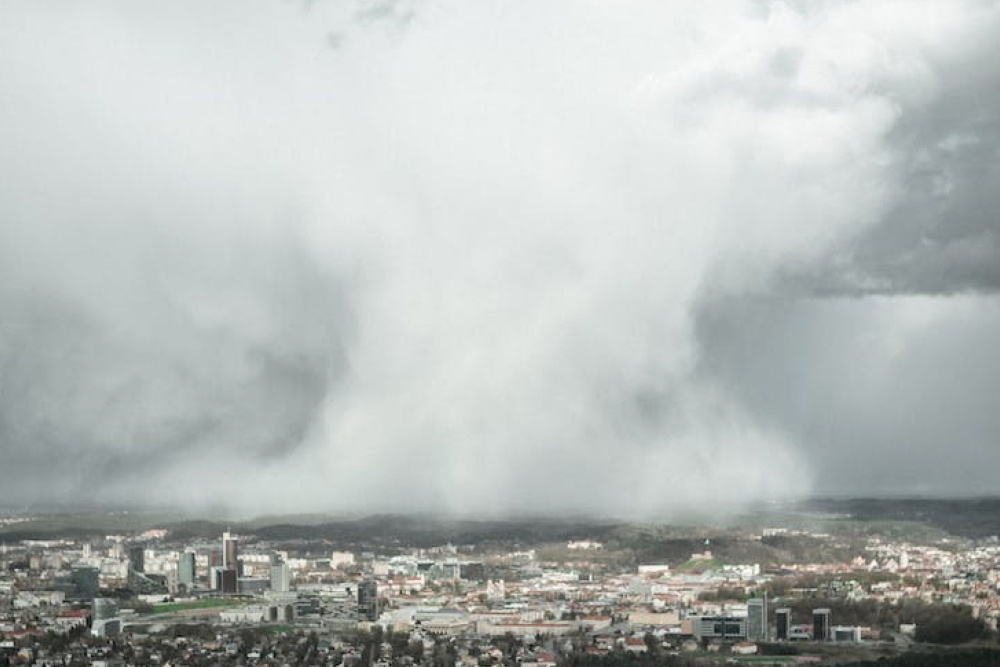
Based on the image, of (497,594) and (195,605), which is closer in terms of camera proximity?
(195,605)

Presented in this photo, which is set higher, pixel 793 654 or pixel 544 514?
pixel 544 514

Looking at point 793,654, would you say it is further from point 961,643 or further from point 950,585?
point 950,585

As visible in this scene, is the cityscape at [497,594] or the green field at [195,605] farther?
the green field at [195,605]

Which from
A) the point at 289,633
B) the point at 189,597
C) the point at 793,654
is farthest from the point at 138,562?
the point at 793,654

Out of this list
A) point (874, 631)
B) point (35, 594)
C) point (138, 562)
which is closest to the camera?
point (874, 631)

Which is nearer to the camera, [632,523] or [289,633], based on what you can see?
[289,633]

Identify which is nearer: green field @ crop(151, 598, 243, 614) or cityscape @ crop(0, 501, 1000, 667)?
cityscape @ crop(0, 501, 1000, 667)

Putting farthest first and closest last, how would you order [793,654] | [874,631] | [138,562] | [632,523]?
[632,523]
[138,562]
[874,631]
[793,654]
